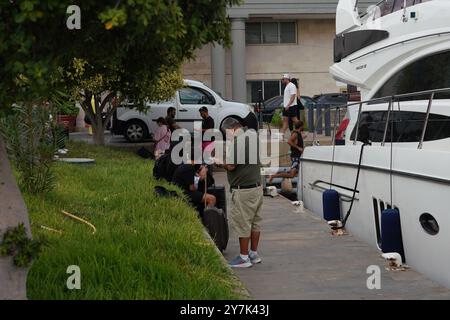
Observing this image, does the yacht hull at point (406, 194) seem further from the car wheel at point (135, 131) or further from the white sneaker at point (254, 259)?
the car wheel at point (135, 131)

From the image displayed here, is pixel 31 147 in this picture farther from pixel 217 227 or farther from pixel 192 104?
pixel 192 104

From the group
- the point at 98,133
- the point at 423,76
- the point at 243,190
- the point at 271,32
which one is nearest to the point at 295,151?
the point at 423,76

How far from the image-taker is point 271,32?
35781 millimetres

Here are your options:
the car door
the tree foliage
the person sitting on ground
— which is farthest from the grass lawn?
the car door

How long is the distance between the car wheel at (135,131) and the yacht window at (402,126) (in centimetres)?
1174

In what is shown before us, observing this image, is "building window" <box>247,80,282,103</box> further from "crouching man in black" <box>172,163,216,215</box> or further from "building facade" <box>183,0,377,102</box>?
"crouching man in black" <box>172,163,216,215</box>

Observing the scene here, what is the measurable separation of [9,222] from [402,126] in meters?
5.56

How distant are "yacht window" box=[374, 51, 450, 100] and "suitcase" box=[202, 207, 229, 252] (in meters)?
3.08

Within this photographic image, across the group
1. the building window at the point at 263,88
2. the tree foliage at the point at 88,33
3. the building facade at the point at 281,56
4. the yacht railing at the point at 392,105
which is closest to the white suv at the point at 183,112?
the yacht railing at the point at 392,105

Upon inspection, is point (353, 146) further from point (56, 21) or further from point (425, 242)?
point (56, 21)

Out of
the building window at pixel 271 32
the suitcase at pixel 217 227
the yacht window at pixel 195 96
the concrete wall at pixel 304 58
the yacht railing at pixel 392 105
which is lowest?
the suitcase at pixel 217 227

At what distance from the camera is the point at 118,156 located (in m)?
16.1

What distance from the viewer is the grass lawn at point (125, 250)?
4.93 metres

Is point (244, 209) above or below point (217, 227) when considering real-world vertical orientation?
above
